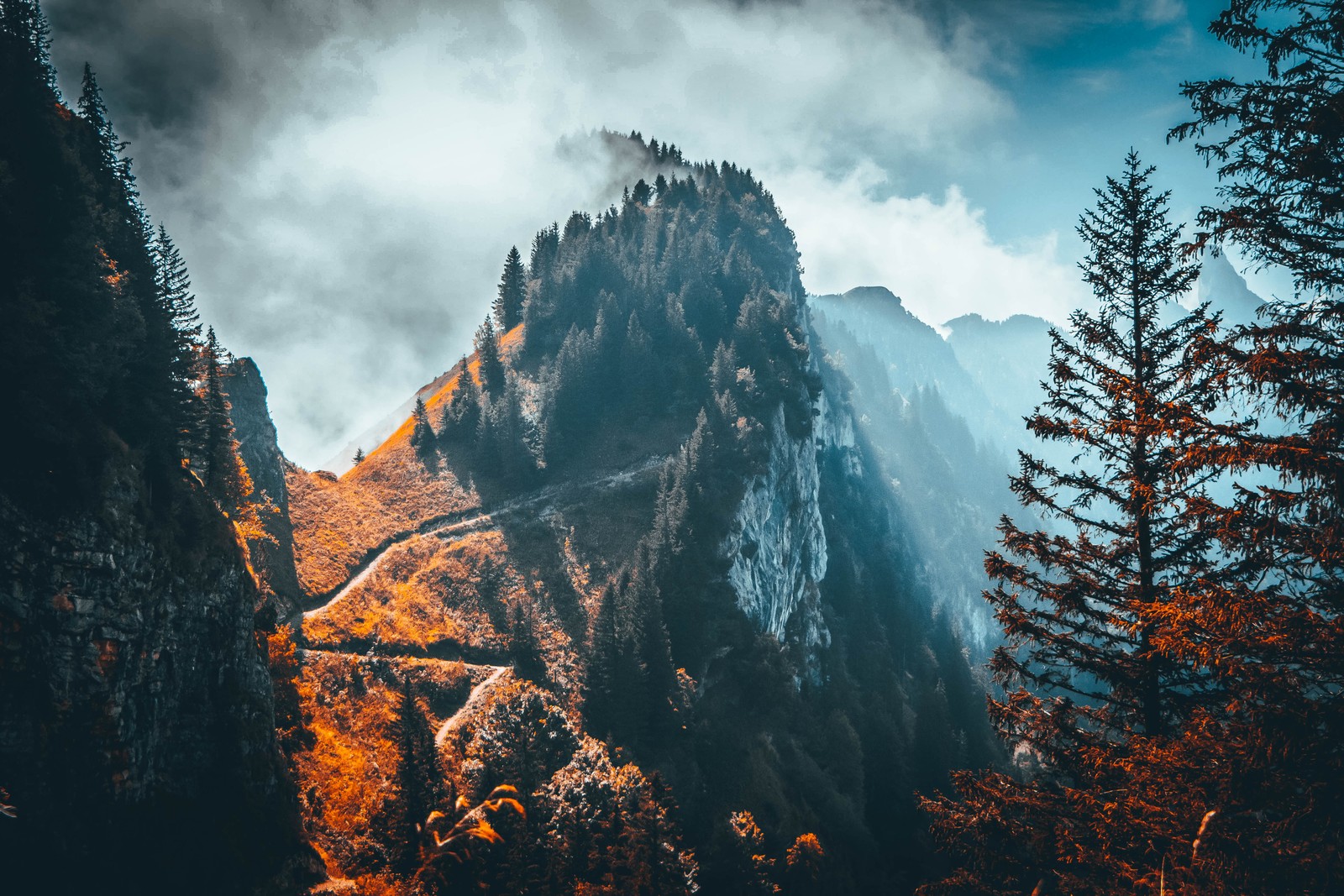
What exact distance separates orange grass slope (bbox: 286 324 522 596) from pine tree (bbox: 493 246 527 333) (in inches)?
1470

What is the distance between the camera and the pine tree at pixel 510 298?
114 metres

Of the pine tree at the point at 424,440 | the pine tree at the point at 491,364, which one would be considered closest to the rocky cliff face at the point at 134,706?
the pine tree at the point at 424,440

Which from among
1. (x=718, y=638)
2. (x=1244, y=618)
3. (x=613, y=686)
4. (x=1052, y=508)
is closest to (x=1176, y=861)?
(x=1244, y=618)

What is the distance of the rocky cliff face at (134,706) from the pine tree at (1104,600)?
96.9ft

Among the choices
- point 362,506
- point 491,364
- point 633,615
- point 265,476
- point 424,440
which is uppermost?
point 491,364

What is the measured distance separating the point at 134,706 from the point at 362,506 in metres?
43.2

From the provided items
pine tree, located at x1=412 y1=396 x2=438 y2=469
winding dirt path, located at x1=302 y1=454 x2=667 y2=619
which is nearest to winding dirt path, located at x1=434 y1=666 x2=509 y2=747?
winding dirt path, located at x1=302 y1=454 x2=667 y2=619

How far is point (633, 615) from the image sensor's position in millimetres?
53062

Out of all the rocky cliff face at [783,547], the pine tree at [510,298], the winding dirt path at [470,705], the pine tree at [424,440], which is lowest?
the winding dirt path at [470,705]

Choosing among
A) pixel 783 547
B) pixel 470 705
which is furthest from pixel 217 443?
pixel 783 547

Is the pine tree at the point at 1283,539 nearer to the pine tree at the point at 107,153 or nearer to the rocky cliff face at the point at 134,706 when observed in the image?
the rocky cliff face at the point at 134,706

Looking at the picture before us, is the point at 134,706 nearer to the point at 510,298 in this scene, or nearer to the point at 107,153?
the point at 107,153

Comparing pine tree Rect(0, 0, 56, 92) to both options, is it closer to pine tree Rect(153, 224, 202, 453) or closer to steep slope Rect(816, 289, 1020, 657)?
pine tree Rect(153, 224, 202, 453)

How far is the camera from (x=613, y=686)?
49.4 meters
